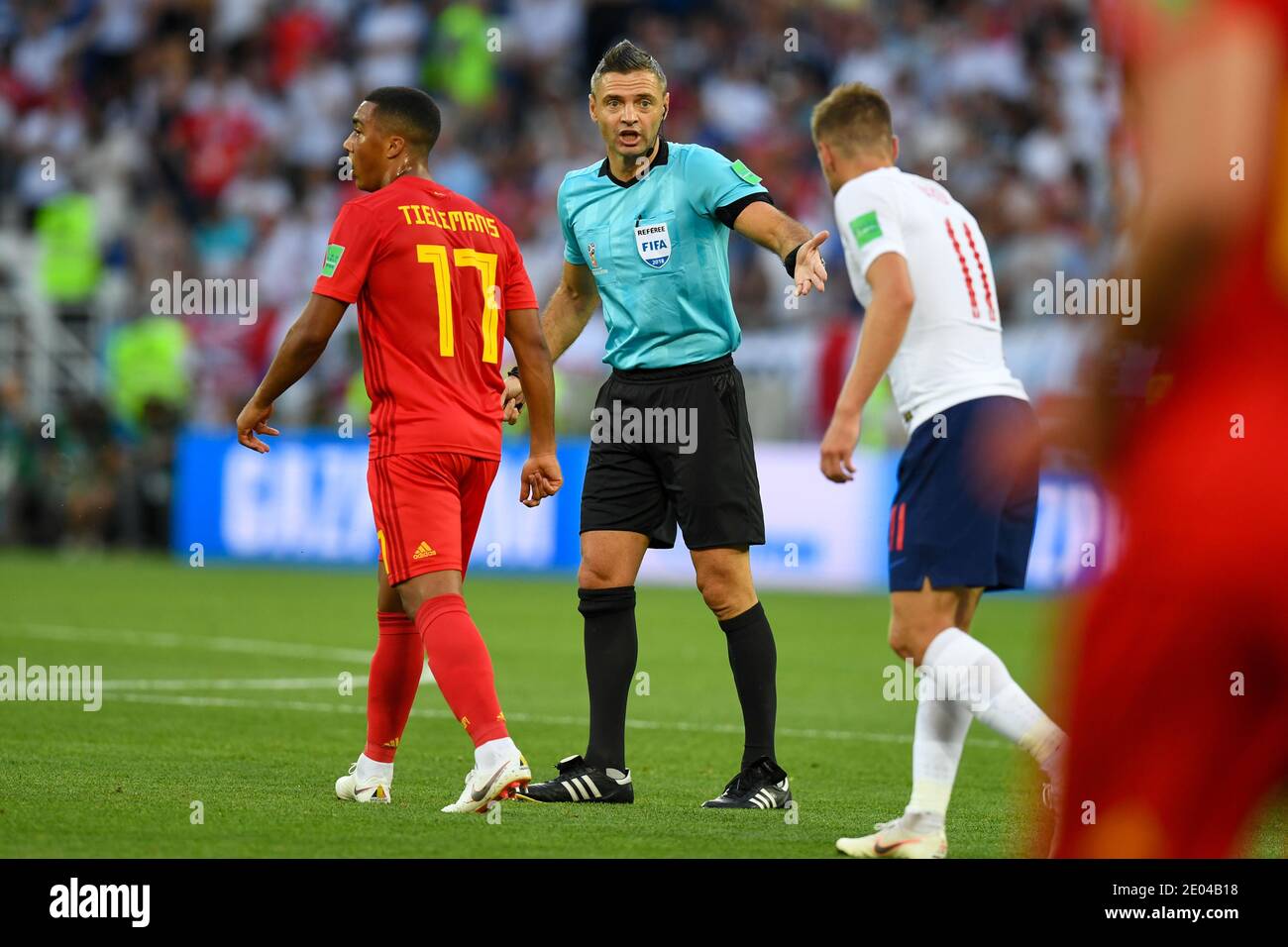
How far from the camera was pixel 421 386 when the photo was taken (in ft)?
21.0

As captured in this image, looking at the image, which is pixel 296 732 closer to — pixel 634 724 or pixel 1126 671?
pixel 634 724

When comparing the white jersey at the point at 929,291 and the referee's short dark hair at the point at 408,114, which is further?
the referee's short dark hair at the point at 408,114

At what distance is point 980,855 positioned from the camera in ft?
17.9

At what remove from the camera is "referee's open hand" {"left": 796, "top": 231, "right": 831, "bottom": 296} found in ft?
19.6

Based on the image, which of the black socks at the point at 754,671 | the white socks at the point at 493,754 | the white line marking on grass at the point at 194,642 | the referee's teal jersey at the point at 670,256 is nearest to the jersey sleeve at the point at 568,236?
the referee's teal jersey at the point at 670,256

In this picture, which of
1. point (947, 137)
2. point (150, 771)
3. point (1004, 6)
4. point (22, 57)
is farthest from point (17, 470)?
point (150, 771)

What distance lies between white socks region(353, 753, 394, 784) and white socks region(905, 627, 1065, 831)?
2.02 meters

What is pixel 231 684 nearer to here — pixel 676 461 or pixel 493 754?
pixel 676 461

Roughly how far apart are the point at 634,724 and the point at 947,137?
1334 centimetres

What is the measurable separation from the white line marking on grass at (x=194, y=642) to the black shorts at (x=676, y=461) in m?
4.98

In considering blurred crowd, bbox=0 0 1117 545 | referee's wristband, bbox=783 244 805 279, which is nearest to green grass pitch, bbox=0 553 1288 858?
referee's wristband, bbox=783 244 805 279

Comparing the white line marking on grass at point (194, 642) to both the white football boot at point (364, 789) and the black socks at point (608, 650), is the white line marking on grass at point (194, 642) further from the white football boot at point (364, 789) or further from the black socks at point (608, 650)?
the white football boot at point (364, 789)

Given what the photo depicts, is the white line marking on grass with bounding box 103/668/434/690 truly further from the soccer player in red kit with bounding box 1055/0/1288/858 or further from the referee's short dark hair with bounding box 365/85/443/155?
the soccer player in red kit with bounding box 1055/0/1288/858

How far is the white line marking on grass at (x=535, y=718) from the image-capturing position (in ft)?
29.2
